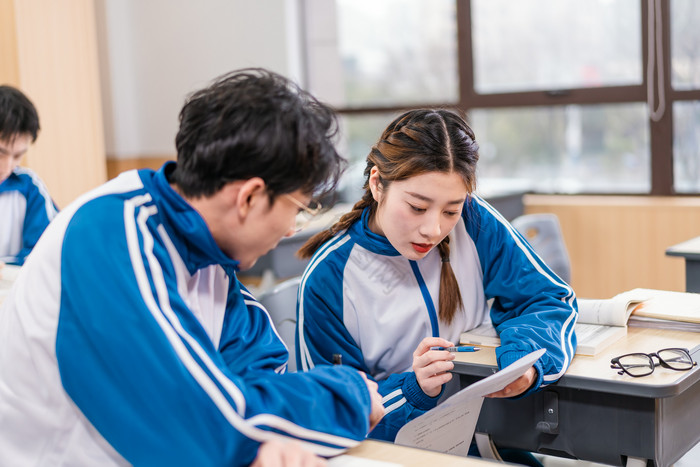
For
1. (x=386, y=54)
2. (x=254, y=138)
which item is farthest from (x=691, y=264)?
(x=386, y=54)

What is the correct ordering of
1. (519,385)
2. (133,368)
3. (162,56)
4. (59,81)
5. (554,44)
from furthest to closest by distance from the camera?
(162,56), (59,81), (554,44), (519,385), (133,368)

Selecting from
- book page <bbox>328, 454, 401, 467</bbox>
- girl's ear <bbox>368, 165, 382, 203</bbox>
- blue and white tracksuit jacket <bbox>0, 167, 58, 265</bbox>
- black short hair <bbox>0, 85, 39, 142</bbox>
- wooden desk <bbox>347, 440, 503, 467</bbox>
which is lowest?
wooden desk <bbox>347, 440, 503, 467</bbox>

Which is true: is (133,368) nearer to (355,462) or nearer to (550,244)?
(355,462)

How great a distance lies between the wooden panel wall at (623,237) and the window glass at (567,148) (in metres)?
0.17

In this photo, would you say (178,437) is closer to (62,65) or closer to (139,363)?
(139,363)

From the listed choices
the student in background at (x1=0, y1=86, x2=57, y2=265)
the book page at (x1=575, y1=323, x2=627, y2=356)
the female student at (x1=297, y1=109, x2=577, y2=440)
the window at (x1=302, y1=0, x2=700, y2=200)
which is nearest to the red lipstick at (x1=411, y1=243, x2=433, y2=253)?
the female student at (x1=297, y1=109, x2=577, y2=440)

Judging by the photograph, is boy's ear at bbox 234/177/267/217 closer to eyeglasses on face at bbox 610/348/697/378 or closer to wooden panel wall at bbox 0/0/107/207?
eyeglasses on face at bbox 610/348/697/378

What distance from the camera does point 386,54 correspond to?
4953 millimetres

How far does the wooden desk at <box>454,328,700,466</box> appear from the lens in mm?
1428

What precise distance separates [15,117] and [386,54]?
2.86 meters

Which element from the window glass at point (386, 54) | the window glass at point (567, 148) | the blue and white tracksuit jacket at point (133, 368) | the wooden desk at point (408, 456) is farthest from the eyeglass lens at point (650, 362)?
the window glass at point (386, 54)

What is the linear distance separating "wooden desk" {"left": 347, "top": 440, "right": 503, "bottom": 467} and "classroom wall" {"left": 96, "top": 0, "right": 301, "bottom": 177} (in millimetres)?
4251

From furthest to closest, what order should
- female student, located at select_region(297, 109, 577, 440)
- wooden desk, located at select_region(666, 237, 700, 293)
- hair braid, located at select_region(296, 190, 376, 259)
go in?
1. wooden desk, located at select_region(666, 237, 700, 293)
2. hair braid, located at select_region(296, 190, 376, 259)
3. female student, located at select_region(297, 109, 577, 440)

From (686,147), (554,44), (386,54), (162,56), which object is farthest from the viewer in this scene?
(162,56)
